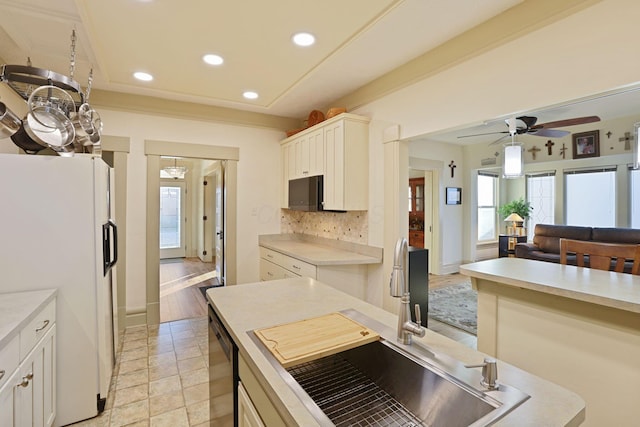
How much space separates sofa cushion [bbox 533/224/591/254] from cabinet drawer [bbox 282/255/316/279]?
4.94m

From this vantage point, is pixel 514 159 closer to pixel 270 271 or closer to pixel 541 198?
pixel 270 271

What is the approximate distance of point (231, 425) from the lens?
1.39m

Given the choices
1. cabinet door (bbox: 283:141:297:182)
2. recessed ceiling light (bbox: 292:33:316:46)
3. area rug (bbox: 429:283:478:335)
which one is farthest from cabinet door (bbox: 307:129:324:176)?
area rug (bbox: 429:283:478:335)

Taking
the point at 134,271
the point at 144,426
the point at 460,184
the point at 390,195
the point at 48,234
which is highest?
the point at 460,184

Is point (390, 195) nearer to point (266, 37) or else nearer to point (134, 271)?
point (266, 37)

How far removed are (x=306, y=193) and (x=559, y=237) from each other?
4928 millimetres

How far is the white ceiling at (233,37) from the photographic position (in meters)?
1.99

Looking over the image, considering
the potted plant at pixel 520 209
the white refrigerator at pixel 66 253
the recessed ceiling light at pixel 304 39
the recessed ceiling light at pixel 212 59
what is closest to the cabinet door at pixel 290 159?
the recessed ceiling light at pixel 212 59

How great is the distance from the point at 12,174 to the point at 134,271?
6.58ft

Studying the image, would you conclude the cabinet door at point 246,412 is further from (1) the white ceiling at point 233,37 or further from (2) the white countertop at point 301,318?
(1) the white ceiling at point 233,37

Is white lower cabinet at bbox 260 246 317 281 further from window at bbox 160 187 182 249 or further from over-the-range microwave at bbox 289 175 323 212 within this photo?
window at bbox 160 187 182 249

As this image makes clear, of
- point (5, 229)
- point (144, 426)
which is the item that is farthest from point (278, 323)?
point (5, 229)

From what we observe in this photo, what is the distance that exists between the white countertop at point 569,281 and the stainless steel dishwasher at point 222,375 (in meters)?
1.47

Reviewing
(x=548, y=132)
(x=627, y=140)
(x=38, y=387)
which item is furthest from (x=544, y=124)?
(x=38, y=387)
